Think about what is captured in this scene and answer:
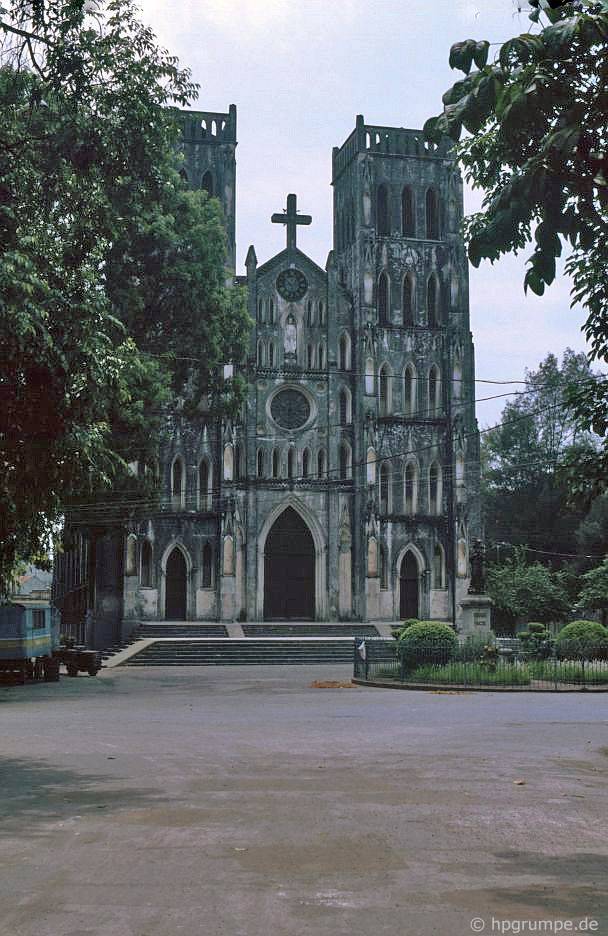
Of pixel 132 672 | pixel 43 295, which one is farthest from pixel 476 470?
pixel 43 295

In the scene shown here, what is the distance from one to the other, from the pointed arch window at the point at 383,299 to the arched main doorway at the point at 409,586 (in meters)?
10.9

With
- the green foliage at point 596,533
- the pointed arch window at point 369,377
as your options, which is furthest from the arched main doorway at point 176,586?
the green foliage at point 596,533

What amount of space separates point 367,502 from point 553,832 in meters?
43.2

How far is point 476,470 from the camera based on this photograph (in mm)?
53938

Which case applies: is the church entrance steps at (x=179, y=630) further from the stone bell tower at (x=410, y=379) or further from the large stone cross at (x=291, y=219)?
the large stone cross at (x=291, y=219)

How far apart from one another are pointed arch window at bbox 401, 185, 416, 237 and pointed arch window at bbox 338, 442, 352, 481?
1070 cm

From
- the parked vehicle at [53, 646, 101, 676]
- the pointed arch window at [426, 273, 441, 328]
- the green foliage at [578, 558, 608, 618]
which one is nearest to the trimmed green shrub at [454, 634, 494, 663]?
the parked vehicle at [53, 646, 101, 676]

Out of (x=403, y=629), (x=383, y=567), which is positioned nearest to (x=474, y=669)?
(x=403, y=629)

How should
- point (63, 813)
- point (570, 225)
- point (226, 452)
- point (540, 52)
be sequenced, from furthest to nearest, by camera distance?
1. point (226, 452)
2. point (63, 813)
3. point (570, 225)
4. point (540, 52)

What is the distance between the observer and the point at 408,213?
5597cm

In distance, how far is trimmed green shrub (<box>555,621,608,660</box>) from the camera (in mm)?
35594

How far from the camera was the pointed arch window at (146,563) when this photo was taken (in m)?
50.7

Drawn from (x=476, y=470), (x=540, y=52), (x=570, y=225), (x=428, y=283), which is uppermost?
(x=428, y=283)

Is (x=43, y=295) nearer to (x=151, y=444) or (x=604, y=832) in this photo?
(x=604, y=832)
